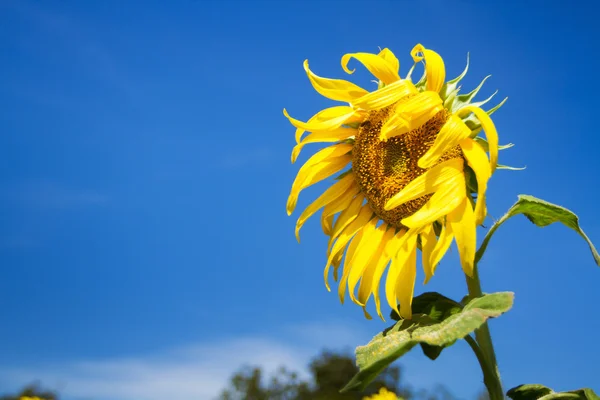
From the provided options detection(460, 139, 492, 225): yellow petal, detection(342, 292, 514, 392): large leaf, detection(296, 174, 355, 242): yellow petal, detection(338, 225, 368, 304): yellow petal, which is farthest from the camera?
detection(296, 174, 355, 242): yellow petal

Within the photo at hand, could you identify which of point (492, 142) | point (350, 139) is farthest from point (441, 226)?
point (350, 139)

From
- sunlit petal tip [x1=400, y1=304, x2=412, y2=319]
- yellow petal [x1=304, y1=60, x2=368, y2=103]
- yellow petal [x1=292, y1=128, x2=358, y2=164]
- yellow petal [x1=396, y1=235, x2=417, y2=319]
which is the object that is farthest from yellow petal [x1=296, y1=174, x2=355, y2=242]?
sunlit petal tip [x1=400, y1=304, x2=412, y2=319]

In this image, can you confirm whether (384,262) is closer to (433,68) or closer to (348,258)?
(348,258)

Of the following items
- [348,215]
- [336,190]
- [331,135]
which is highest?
[331,135]

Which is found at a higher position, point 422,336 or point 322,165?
point 322,165

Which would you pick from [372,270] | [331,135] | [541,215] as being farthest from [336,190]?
[541,215]

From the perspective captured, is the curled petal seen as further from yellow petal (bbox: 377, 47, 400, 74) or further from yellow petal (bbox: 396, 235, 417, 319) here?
yellow petal (bbox: 377, 47, 400, 74)

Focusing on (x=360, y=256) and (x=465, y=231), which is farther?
(x=360, y=256)
